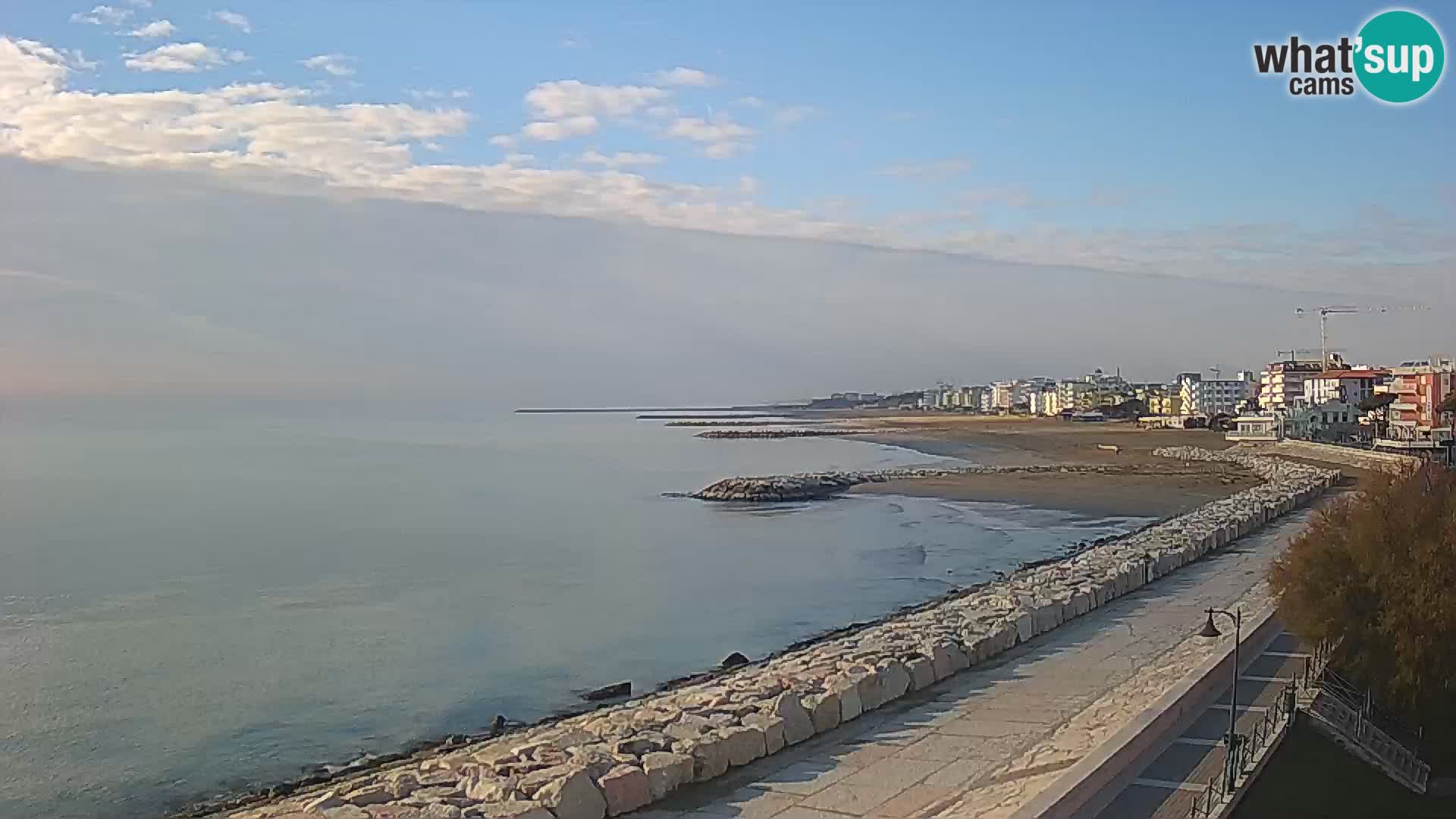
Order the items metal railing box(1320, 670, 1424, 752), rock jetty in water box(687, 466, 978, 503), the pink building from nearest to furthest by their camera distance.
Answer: metal railing box(1320, 670, 1424, 752) < rock jetty in water box(687, 466, 978, 503) < the pink building

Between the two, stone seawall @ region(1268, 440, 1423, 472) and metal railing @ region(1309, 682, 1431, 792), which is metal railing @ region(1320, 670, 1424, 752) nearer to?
metal railing @ region(1309, 682, 1431, 792)

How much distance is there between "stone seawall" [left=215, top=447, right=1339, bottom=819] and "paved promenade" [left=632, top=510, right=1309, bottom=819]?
20 cm

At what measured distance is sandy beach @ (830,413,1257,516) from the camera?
3988cm

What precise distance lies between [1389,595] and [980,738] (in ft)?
15.2

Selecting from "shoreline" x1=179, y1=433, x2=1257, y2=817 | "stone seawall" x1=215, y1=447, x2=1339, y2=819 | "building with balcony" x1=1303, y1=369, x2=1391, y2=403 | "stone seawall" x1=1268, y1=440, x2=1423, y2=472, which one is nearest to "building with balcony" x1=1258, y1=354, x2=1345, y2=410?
"building with balcony" x1=1303, y1=369, x2=1391, y2=403

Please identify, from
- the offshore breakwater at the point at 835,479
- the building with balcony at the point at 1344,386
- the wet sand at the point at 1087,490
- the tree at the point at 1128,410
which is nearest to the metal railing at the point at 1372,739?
the wet sand at the point at 1087,490

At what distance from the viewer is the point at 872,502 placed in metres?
41.9

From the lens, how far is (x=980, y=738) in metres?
11.4

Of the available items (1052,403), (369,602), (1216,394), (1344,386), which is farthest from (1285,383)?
(369,602)

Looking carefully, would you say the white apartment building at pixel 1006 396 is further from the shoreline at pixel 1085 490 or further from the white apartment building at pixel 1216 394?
the shoreline at pixel 1085 490

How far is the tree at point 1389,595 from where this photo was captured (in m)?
12.1

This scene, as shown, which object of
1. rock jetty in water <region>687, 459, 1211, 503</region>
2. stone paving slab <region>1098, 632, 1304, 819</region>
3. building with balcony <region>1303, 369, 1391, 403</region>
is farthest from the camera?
building with balcony <region>1303, 369, 1391, 403</region>

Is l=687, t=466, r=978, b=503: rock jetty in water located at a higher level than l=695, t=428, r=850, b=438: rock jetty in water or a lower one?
higher

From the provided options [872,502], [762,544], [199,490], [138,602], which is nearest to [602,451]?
[199,490]
